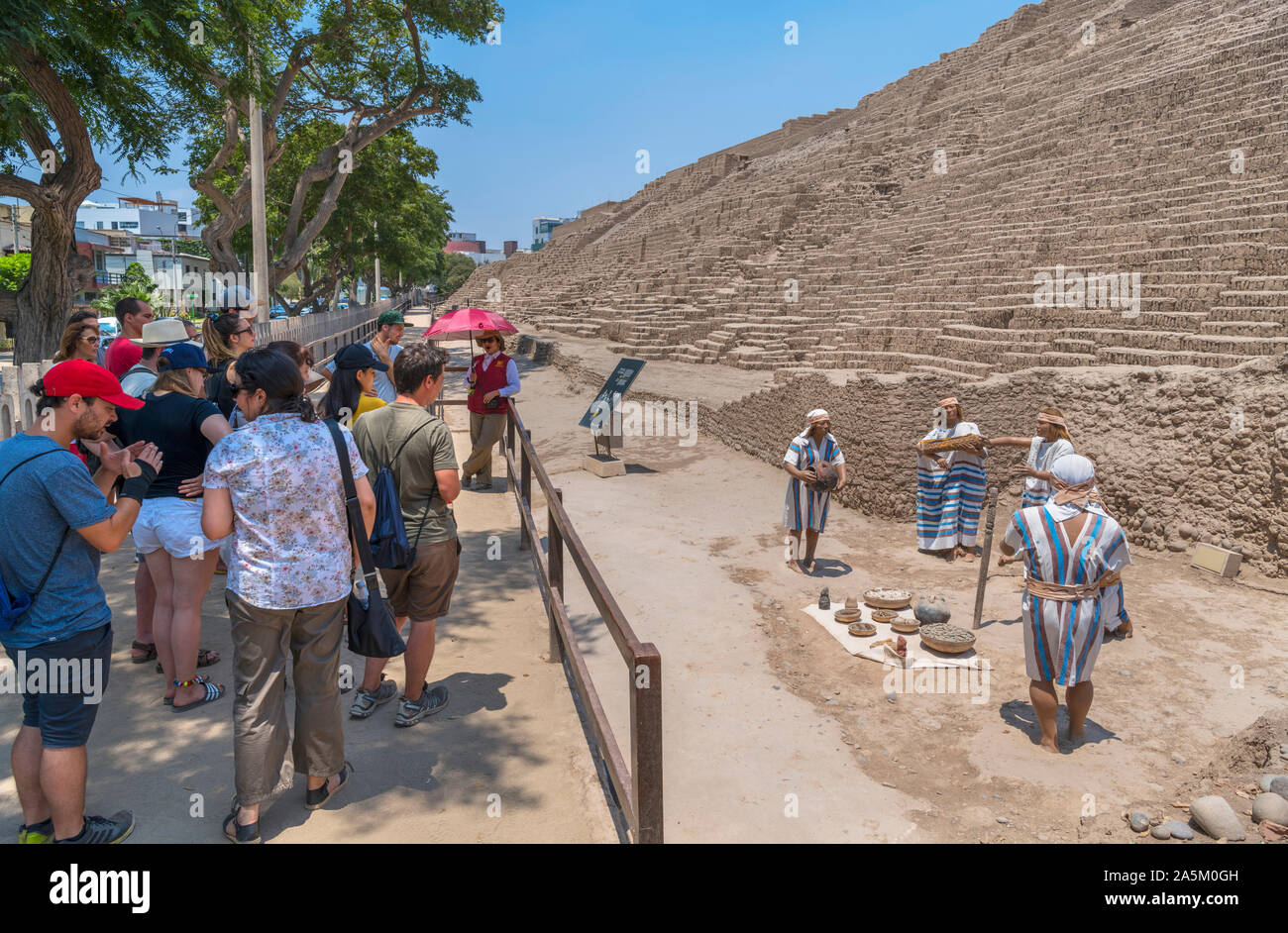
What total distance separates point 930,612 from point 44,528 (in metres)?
5.04

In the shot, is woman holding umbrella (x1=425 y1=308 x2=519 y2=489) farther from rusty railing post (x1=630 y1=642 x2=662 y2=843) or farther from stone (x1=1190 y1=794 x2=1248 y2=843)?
stone (x1=1190 y1=794 x2=1248 y2=843)

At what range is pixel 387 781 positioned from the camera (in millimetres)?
3324

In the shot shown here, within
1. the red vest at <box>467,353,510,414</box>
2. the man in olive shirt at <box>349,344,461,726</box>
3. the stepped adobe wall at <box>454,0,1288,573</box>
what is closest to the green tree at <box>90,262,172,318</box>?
the stepped adobe wall at <box>454,0,1288,573</box>

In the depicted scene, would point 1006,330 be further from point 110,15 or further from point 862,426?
point 110,15

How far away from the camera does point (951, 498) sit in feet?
24.2

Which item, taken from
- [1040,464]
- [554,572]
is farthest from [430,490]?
[1040,464]

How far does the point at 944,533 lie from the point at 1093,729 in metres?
3.07

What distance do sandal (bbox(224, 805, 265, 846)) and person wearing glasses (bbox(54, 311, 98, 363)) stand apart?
7.85 ft

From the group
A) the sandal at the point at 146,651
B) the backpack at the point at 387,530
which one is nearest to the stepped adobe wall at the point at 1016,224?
the backpack at the point at 387,530

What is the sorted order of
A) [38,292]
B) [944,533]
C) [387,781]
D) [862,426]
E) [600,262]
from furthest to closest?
[600,262]
[38,292]
[862,426]
[944,533]
[387,781]

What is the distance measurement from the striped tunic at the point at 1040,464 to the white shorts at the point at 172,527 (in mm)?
5529

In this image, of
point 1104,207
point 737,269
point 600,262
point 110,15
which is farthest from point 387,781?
point 600,262

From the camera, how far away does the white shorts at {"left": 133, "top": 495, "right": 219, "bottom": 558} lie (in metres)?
3.61

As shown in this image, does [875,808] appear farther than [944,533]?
No
